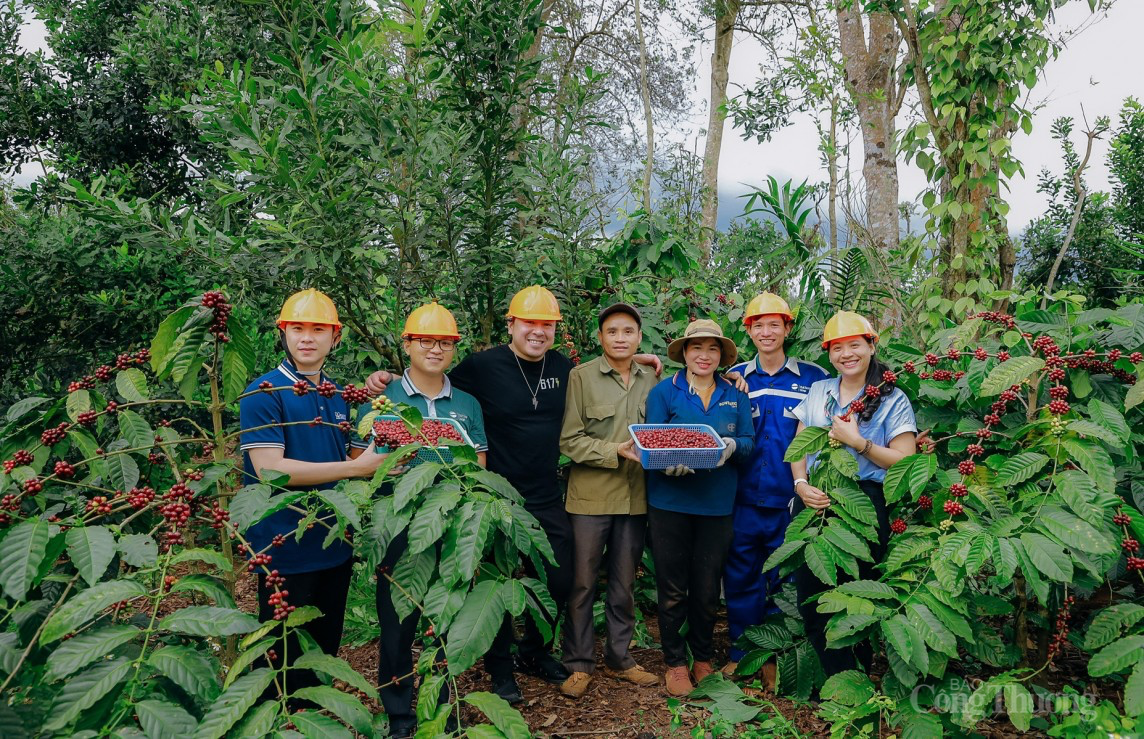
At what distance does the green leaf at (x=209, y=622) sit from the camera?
5.39 ft

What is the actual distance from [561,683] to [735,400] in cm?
166

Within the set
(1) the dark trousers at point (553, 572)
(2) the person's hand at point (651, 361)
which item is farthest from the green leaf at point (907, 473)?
(1) the dark trousers at point (553, 572)

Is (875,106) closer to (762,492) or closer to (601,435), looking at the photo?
(762,492)

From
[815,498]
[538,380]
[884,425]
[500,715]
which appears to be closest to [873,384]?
[884,425]

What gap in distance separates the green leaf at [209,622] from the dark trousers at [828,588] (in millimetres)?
2370

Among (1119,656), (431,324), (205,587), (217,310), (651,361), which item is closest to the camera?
(205,587)

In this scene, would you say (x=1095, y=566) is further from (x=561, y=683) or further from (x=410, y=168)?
(x=410, y=168)

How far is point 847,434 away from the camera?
3066 mm

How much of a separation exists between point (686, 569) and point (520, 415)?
1.09 metres

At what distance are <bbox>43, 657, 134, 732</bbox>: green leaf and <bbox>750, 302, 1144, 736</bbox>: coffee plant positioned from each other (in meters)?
2.17

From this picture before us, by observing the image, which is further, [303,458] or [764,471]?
[764,471]

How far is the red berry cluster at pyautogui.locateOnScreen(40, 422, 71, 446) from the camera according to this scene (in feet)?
6.10

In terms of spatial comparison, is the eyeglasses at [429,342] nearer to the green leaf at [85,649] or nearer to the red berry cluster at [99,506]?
the red berry cluster at [99,506]

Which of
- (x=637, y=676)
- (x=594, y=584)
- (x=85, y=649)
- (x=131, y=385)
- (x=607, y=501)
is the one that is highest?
(x=131, y=385)
